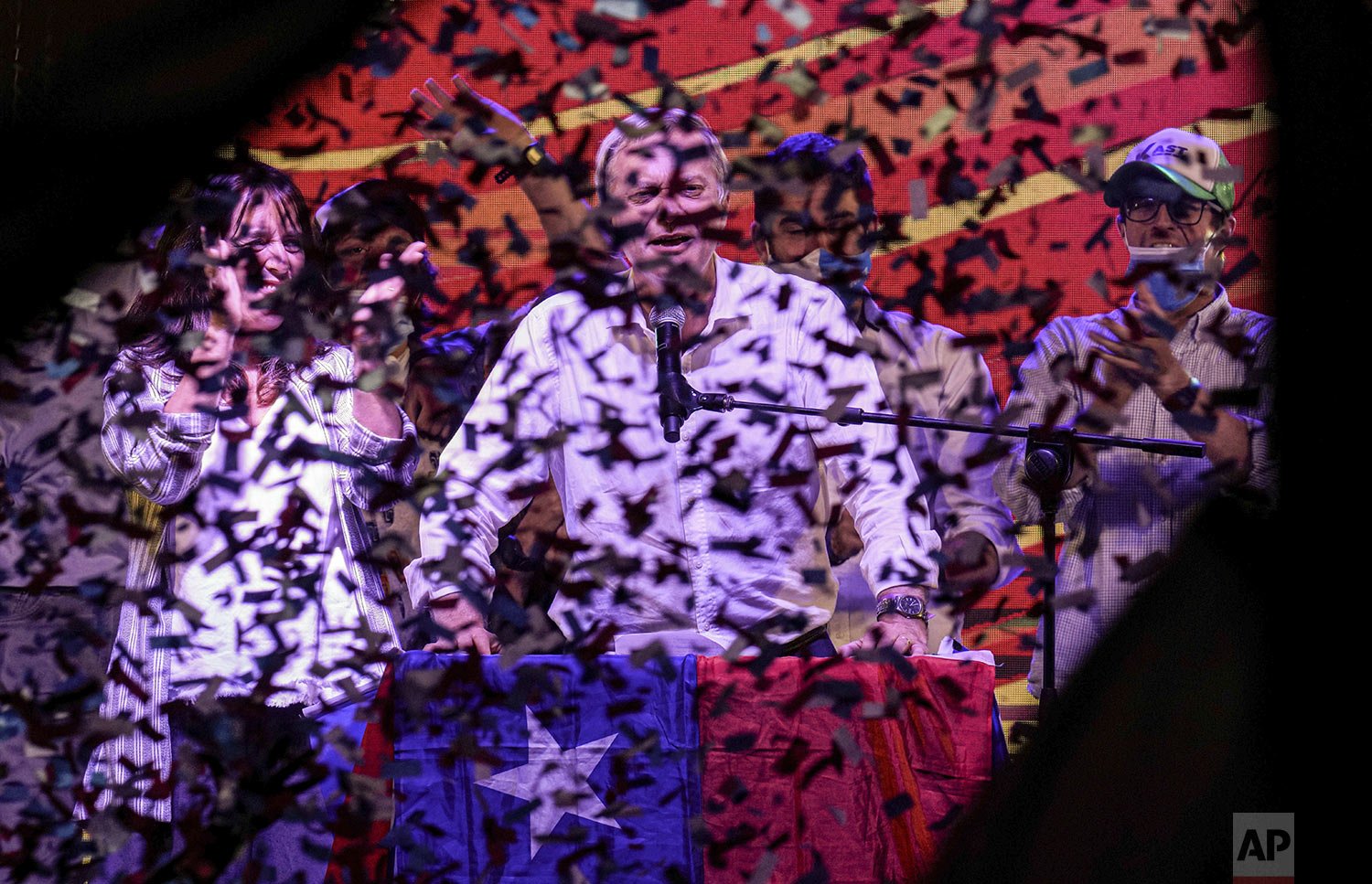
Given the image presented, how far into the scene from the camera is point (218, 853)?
5.45 ft

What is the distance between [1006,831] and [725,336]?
1.43 m

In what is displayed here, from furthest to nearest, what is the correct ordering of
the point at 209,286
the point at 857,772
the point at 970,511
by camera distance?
the point at 209,286 < the point at 970,511 < the point at 857,772

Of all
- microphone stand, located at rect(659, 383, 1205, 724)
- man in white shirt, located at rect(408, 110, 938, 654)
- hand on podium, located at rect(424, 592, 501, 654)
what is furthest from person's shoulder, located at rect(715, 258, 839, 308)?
hand on podium, located at rect(424, 592, 501, 654)

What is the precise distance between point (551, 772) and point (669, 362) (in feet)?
2.09

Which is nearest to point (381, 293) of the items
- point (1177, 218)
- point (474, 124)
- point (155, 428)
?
point (474, 124)

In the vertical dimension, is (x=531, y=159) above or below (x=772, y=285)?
above

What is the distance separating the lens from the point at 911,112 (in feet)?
7.00

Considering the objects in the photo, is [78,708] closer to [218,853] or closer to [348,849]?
[218,853]

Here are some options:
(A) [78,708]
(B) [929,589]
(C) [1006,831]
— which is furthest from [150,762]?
(C) [1006,831]

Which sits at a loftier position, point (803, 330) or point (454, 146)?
point (454, 146)

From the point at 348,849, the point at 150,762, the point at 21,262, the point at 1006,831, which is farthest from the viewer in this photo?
the point at 150,762

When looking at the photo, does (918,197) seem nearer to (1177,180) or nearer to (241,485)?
(1177,180)

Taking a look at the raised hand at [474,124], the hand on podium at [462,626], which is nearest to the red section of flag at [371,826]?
the hand on podium at [462,626]

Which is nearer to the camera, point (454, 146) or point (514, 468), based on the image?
point (514, 468)
